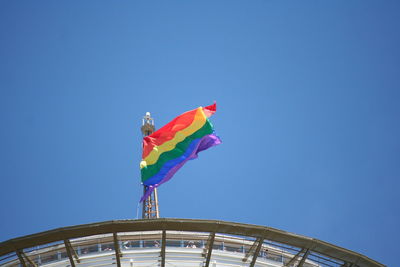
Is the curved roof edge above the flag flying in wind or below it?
below

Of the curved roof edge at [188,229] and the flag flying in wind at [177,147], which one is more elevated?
the flag flying in wind at [177,147]

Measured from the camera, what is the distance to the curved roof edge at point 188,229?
91.5 ft

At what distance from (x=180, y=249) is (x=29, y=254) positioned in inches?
325

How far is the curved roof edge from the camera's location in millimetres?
27875

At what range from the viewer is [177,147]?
1636 inches

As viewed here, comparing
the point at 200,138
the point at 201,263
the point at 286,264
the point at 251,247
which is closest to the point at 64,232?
the point at 201,263

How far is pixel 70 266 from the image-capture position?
29516mm

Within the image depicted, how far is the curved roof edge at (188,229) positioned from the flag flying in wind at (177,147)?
455 inches

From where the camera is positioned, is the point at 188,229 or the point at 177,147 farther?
the point at 177,147

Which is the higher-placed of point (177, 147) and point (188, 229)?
point (177, 147)

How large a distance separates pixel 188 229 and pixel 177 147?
1332 centimetres

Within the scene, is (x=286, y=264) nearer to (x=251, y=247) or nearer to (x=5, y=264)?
(x=251, y=247)

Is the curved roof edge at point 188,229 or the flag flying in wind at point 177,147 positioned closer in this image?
the curved roof edge at point 188,229

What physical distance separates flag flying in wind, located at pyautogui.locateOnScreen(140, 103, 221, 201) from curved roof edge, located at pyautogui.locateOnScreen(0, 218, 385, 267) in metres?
11.6
